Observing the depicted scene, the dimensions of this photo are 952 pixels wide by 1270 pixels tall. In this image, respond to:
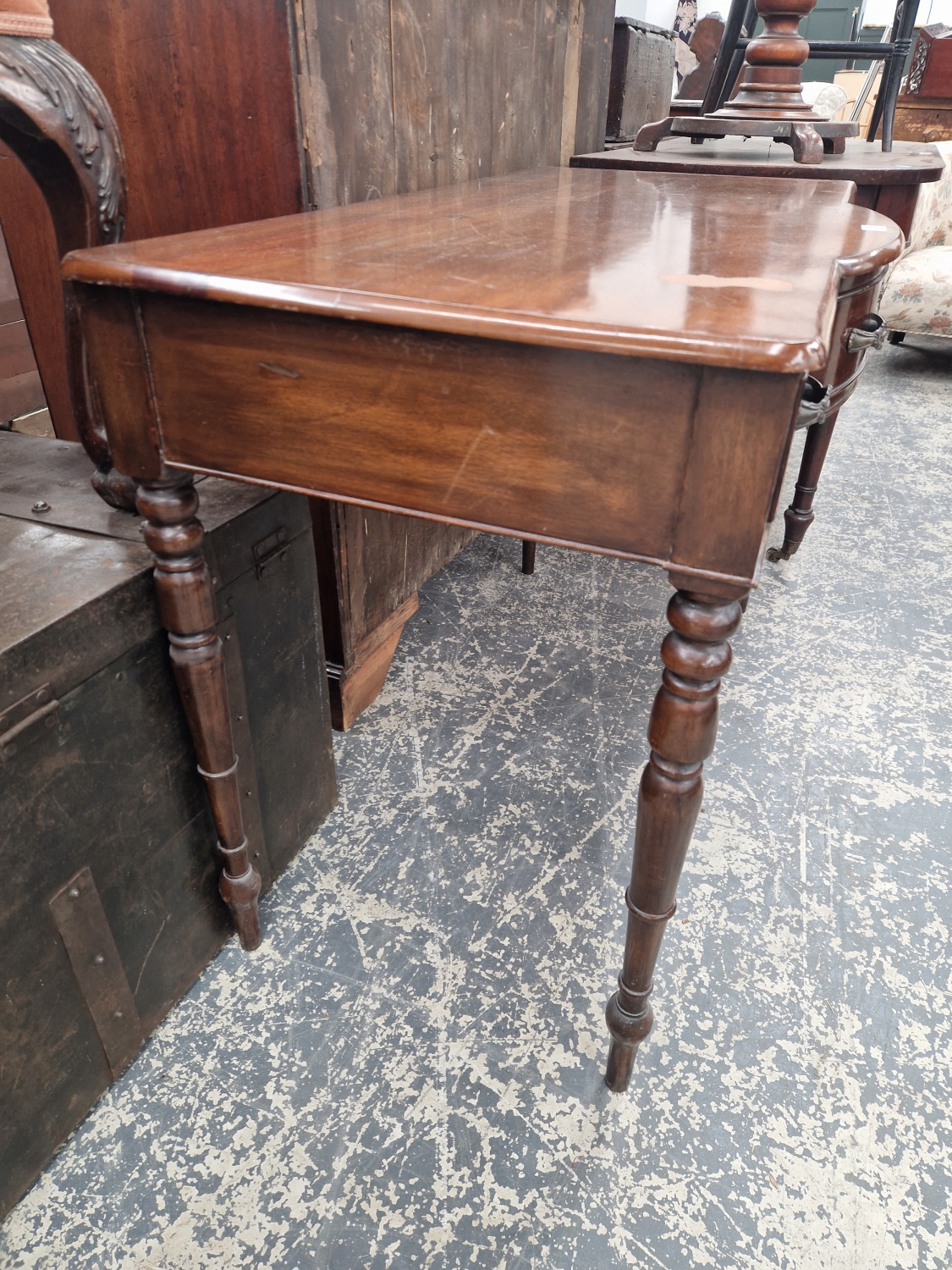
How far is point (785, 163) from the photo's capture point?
160 cm

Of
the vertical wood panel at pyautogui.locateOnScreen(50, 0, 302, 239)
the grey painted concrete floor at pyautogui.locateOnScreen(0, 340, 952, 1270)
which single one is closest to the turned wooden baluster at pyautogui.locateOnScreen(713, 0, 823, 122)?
the vertical wood panel at pyautogui.locateOnScreen(50, 0, 302, 239)

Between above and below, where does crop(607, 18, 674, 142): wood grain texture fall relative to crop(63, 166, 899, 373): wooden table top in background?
above

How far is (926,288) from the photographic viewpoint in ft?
11.1

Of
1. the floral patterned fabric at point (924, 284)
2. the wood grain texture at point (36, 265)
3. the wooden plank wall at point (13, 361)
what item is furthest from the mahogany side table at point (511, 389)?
the floral patterned fabric at point (924, 284)

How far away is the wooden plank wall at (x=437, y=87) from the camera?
43.9 inches

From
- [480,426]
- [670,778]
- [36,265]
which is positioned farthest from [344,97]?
[670,778]

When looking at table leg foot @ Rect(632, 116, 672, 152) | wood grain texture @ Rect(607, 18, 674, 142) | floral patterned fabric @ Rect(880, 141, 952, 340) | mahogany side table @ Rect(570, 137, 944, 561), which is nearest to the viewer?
mahogany side table @ Rect(570, 137, 944, 561)

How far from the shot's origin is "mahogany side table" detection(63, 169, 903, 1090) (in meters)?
0.56

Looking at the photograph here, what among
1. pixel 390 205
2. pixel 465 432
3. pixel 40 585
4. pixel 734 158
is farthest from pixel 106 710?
pixel 734 158

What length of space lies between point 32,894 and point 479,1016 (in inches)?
21.8

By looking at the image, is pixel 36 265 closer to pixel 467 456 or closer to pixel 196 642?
pixel 196 642

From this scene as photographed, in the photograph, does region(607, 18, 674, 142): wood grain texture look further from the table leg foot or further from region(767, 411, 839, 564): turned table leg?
region(767, 411, 839, 564): turned table leg

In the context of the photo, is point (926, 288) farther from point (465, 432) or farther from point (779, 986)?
point (465, 432)

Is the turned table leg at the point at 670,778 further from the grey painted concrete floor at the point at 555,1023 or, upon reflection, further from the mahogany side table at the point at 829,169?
the mahogany side table at the point at 829,169
